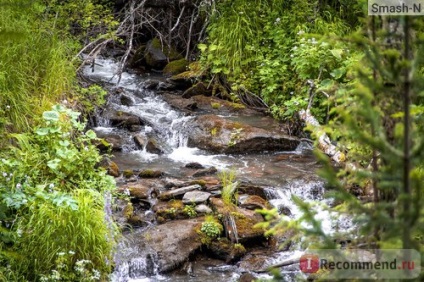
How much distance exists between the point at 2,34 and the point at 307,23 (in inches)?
322

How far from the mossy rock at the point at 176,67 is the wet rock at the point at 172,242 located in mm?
6408

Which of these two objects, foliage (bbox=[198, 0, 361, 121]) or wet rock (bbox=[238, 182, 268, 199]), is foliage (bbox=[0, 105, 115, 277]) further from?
foliage (bbox=[198, 0, 361, 121])

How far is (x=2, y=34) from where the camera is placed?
7.07 ft

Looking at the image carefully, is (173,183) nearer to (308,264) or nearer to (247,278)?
(247,278)

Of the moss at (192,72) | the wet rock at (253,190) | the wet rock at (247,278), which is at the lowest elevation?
the wet rock at (247,278)

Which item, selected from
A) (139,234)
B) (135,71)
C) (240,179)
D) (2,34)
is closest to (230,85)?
(135,71)

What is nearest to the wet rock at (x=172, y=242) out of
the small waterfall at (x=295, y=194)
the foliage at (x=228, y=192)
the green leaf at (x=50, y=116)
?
the foliage at (x=228, y=192)

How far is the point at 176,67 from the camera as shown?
1171 centimetres

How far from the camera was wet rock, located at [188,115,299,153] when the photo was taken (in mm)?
8344

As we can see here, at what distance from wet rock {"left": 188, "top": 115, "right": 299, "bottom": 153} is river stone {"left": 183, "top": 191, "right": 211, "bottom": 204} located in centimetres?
215

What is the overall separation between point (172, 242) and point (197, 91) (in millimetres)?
5541

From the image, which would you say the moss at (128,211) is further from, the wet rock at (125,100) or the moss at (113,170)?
the wet rock at (125,100)

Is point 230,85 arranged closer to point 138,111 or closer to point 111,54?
point 138,111

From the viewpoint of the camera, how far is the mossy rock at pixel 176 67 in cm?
1164
